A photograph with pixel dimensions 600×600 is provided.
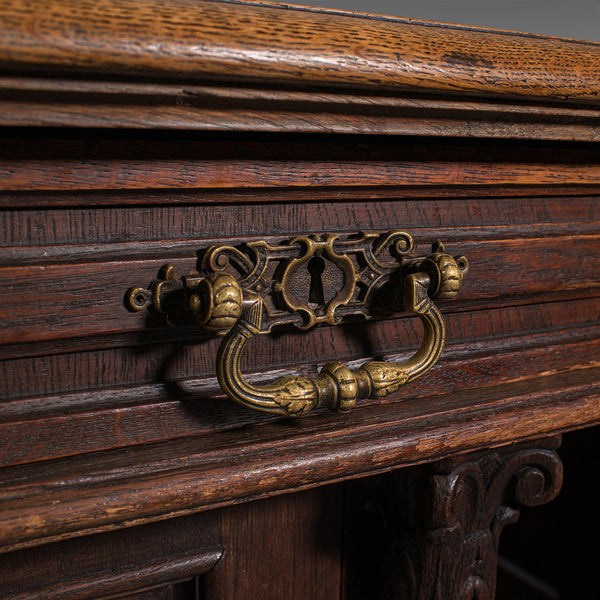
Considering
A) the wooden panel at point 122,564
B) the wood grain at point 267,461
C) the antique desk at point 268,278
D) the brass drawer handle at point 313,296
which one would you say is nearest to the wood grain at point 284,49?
the antique desk at point 268,278

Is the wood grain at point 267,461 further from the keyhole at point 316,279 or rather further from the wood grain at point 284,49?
the wood grain at point 284,49

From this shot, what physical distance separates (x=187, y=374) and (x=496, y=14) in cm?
66

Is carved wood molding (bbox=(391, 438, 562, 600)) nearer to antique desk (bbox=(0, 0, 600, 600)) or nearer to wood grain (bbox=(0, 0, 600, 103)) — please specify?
antique desk (bbox=(0, 0, 600, 600))

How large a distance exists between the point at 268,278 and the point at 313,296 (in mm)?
34

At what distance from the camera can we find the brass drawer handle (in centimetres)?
34

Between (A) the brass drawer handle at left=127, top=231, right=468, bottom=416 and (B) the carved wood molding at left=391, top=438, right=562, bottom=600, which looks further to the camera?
(B) the carved wood molding at left=391, top=438, right=562, bottom=600

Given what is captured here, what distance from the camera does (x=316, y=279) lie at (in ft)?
1.26

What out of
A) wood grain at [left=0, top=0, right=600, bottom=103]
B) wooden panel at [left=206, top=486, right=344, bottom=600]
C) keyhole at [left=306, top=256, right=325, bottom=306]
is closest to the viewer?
wood grain at [left=0, top=0, right=600, bottom=103]

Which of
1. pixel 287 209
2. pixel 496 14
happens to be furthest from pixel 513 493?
pixel 496 14

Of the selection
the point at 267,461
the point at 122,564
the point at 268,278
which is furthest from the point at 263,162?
the point at 122,564

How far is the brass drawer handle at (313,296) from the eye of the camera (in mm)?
340

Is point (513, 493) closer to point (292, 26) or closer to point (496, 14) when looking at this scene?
point (292, 26)

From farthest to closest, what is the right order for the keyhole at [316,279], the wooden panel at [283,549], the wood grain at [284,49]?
the wooden panel at [283,549]
the keyhole at [316,279]
the wood grain at [284,49]

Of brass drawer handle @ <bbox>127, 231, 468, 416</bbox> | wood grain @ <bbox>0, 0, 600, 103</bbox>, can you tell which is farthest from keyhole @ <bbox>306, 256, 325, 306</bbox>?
wood grain @ <bbox>0, 0, 600, 103</bbox>
